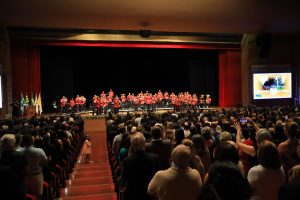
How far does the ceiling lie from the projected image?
9.91 feet

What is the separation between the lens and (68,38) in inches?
669

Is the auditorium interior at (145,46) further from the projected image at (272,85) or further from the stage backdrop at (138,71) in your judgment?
the projected image at (272,85)

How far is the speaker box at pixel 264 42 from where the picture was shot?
16406mm

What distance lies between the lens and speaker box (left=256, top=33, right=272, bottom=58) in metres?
16.4

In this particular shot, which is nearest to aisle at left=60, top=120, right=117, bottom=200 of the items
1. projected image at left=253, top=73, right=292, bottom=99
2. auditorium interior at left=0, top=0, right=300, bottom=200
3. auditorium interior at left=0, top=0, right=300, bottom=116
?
auditorium interior at left=0, top=0, right=300, bottom=200

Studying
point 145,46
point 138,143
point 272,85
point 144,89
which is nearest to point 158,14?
point 145,46

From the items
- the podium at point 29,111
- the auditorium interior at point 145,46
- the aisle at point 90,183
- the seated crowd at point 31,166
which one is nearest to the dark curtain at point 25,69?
the auditorium interior at point 145,46

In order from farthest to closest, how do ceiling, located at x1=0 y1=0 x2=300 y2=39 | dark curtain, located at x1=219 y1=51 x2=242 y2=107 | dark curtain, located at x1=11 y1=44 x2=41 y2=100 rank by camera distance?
1. dark curtain, located at x1=219 y1=51 x2=242 y2=107
2. dark curtain, located at x1=11 y1=44 x2=41 y2=100
3. ceiling, located at x1=0 y1=0 x2=300 y2=39

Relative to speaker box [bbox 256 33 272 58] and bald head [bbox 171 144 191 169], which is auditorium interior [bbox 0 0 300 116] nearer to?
speaker box [bbox 256 33 272 58]

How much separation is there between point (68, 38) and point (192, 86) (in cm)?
872

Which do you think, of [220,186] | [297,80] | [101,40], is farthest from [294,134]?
[297,80]

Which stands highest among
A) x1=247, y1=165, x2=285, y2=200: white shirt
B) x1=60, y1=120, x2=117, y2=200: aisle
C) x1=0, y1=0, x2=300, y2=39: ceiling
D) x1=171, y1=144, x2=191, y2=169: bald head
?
x1=0, y1=0, x2=300, y2=39: ceiling

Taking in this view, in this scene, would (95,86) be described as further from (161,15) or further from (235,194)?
(235,194)

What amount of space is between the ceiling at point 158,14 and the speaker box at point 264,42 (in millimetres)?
833
